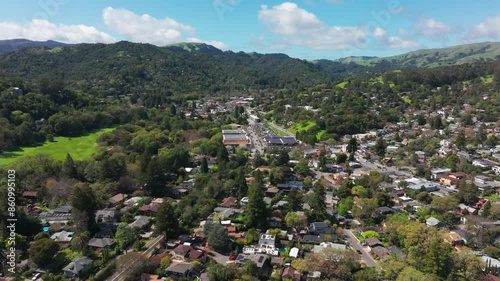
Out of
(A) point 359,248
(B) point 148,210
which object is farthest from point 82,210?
(A) point 359,248

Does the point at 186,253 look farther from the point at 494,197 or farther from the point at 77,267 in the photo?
the point at 494,197

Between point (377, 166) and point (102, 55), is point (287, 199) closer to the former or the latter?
point (377, 166)

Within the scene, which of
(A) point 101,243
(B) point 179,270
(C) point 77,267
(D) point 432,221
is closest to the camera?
(B) point 179,270

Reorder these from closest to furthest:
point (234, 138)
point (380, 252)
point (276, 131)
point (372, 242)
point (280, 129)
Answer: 1. point (380, 252)
2. point (372, 242)
3. point (234, 138)
4. point (276, 131)
5. point (280, 129)

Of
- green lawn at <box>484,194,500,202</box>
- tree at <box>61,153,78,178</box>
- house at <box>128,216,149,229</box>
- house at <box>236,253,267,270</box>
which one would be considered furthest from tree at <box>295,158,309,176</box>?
tree at <box>61,153,78,178</box>

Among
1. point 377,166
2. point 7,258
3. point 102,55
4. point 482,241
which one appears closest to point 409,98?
point 377,166

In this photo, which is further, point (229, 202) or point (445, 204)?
point (229, 202)
